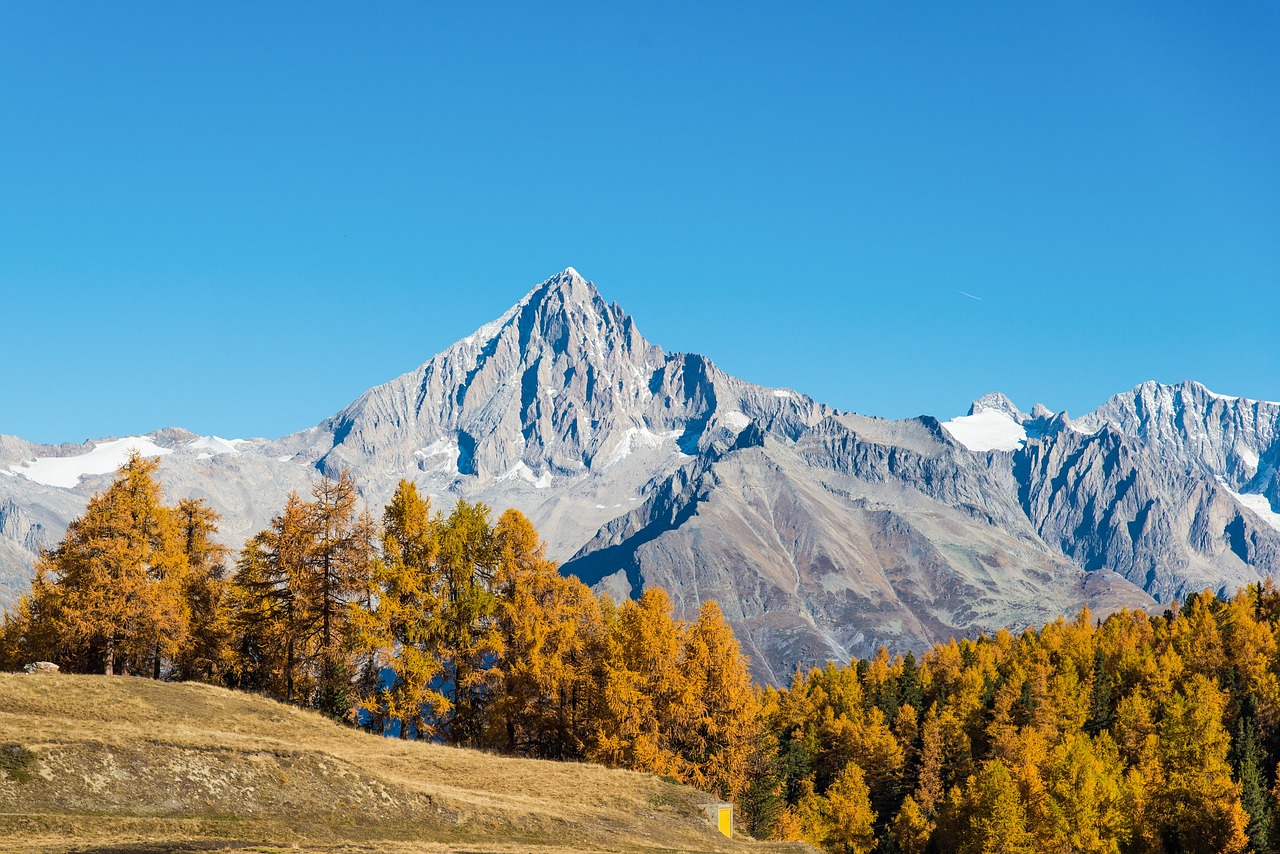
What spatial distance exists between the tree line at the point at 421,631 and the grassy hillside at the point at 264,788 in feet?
16.0

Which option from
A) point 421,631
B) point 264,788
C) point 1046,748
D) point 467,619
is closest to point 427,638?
point 421,631

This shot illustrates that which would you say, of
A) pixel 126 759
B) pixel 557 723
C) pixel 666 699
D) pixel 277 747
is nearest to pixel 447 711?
pixel 557 723

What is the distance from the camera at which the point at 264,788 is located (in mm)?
40500

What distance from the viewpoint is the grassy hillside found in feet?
118

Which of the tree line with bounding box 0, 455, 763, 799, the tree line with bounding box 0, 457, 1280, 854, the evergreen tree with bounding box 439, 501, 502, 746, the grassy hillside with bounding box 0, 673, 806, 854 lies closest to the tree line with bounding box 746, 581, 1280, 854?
the tree line with bounding box 0, 457, 1280, 854

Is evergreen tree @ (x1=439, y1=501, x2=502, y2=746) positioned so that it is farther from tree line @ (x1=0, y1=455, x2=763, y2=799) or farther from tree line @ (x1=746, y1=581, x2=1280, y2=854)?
tree line @ (x1=746, y1=581, x2=1280, y2=854)

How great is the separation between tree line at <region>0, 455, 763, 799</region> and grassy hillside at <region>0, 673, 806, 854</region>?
16.0 feet

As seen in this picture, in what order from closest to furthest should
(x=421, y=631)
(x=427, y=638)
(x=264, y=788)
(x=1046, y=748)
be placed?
(x=264, y=788) → (x=421, y=631) → (x=427, y=638) → (x=1046, y=748)

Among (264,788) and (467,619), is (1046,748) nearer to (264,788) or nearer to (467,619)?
(467,619)

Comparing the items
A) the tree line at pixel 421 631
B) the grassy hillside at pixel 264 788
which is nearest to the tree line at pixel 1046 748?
the tree line at pixel 421 631

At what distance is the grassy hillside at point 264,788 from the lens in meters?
35.9

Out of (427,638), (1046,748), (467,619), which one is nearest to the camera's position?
(427,638)

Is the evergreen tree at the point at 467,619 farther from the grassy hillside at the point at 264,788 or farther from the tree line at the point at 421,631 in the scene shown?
the grassy hillside at the point at 264,788

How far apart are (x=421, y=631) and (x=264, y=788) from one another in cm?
1667
